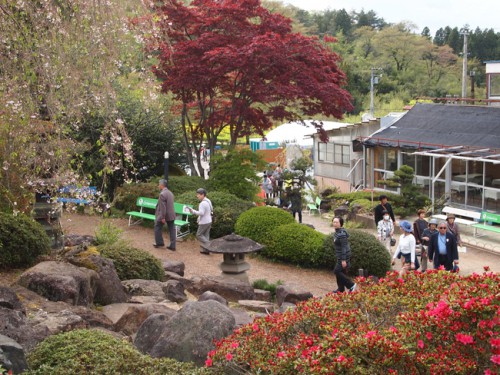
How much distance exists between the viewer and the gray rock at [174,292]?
11.5m

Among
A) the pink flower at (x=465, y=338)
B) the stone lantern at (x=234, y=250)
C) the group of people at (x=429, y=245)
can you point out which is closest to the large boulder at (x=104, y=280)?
the stone lantern at (x=234, y=250)

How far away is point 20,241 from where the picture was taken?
1147cm

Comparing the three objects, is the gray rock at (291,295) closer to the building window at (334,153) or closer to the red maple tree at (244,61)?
the red maple tree at (244,61)

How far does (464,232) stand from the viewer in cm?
2050

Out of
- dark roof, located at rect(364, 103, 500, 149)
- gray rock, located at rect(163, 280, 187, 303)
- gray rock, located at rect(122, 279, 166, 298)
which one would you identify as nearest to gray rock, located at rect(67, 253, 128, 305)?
gray rock, located at rect(122, 279, 166, 298)

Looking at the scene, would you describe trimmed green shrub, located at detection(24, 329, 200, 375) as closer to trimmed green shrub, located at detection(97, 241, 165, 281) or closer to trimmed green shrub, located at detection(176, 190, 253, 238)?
trimmed green shrub, located at detection(97, 241, 165, 281)

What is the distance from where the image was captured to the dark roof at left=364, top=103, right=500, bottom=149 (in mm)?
24734

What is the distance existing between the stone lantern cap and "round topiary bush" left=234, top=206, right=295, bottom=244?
2564 mm

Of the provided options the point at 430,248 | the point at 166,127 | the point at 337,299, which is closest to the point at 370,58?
the point at 166,127

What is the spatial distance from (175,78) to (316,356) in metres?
16.6

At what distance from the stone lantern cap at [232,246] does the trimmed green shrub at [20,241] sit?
3144 mm

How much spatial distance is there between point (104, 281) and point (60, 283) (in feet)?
3.69

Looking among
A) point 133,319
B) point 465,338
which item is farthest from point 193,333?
point 465,338

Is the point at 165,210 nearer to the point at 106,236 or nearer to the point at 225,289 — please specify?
the point at 106,236
